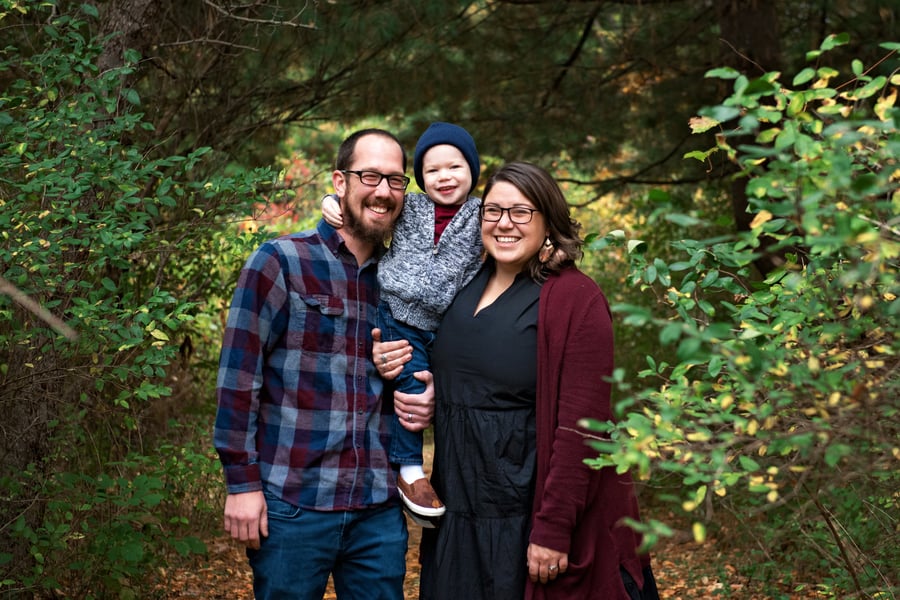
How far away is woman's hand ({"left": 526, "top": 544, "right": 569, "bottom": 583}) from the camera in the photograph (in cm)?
271

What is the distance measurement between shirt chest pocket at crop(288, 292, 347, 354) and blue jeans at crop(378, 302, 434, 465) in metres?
0.16

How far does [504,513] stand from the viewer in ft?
9.32

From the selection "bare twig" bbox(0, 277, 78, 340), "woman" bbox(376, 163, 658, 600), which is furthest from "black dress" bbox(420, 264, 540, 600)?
"bare twig" bbox(0, 277, 78, 340)

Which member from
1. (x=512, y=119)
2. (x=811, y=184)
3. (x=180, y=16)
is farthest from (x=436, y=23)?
(x=811, y=184)

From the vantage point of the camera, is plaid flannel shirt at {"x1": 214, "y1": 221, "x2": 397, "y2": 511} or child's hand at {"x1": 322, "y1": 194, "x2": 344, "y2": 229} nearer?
plaid flannel shirt at {"x1": 214, "y1": 221, "x2": 397, "y2": 511}

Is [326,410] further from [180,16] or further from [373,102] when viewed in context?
[373,102]

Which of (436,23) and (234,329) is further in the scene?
(436,23)

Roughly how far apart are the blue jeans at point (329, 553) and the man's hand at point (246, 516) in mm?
52

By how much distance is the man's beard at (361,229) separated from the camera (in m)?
3.07

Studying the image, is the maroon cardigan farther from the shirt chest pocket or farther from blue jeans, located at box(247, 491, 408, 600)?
the shirt chest pocket

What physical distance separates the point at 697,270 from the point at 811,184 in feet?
2.43

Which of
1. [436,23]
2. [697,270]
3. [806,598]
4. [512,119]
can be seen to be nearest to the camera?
[697,270]

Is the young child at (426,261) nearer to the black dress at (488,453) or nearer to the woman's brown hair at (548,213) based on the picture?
the black dress at (488,453)

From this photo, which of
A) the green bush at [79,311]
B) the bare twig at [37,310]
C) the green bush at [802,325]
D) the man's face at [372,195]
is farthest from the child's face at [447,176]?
the bare twig at [37,310]
